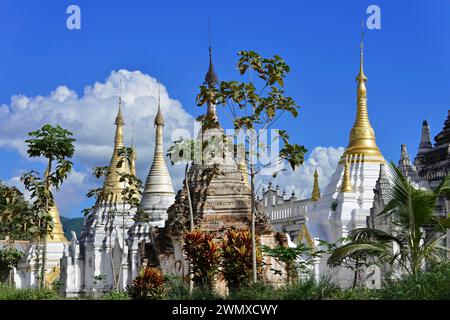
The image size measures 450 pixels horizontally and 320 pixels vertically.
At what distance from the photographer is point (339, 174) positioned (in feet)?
156

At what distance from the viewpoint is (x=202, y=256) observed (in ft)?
68.6

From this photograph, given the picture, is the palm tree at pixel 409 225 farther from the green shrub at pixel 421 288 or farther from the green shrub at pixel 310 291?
the green shrub at pixel 421 288

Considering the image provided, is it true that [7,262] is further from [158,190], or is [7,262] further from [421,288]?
[421,288]

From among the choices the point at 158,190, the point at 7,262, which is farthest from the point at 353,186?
the point at 7,262

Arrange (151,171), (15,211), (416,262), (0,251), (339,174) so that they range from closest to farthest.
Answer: (416,262), (15,211), (339,174), (151,171), (0,251)

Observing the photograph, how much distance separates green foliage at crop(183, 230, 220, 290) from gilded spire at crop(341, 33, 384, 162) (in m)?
28.0

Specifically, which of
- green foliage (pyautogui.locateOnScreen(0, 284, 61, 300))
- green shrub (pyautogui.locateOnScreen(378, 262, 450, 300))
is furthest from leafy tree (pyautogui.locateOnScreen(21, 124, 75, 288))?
green shrub (pyautogui.locateOnScreen(378, 262, 450, 300))

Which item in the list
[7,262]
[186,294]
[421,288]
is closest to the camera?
[421,288]

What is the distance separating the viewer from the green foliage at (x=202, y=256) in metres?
20.8

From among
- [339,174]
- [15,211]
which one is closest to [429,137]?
[339,174]

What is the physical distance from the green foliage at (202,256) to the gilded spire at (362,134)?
91.8 ft

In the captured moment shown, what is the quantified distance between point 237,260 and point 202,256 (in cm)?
115

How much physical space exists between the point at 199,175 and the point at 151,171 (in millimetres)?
23094
